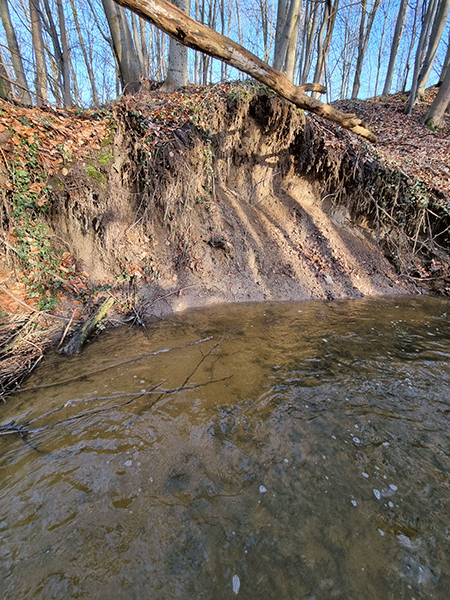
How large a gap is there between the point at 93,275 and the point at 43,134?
2.76 m

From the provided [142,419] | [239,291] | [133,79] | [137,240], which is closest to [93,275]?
[137,240]

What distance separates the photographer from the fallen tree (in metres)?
3.21

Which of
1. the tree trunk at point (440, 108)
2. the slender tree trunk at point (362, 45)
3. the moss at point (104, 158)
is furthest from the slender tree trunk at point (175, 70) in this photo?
the slender tree trunk at point (362, 45)

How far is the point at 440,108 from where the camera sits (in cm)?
1077

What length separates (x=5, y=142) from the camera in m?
4.37

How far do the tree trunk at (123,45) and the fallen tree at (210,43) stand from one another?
5867 mm

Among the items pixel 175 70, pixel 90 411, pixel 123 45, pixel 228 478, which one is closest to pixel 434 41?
pixel 175 70

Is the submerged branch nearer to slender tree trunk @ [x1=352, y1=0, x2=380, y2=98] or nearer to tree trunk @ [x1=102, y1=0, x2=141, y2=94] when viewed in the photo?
tree trunk @ [x1=102, y1=0, x2=141, y2=94]

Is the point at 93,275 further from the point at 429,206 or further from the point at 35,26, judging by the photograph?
the point at 35,26

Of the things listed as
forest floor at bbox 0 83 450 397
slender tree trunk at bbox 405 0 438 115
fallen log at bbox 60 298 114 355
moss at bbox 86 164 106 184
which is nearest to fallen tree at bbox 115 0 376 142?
forest floor at bbox 0 83 450 397

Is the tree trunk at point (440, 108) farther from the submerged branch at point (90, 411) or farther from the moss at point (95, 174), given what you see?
the submerged branch at point (90, 411)

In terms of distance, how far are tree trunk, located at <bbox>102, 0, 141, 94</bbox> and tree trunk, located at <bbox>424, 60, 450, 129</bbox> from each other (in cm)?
1226

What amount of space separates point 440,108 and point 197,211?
12229mm

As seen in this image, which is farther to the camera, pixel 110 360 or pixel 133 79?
pixel 133 79
